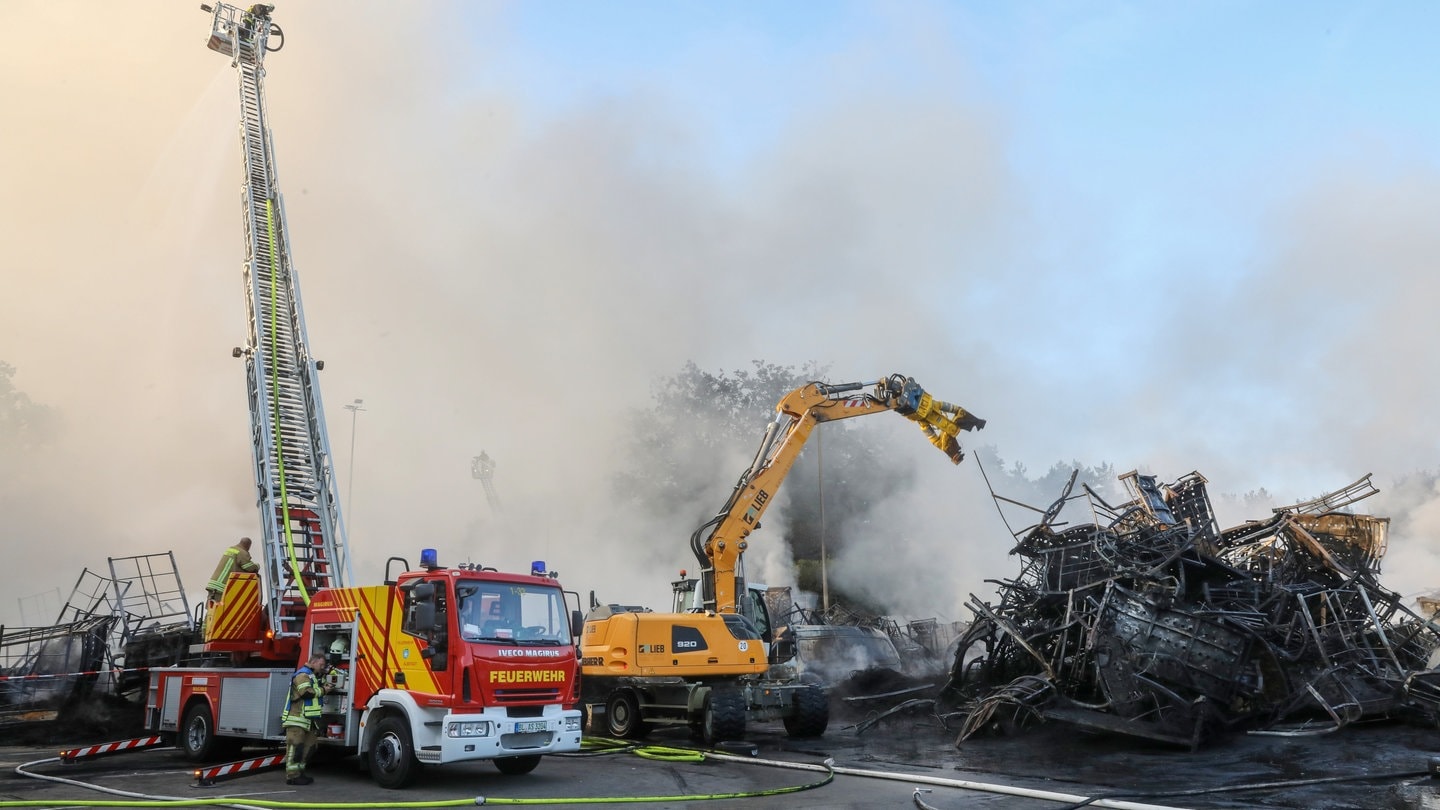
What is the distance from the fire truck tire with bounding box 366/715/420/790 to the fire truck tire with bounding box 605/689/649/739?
5.55m

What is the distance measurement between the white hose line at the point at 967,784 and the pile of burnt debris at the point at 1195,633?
355cm

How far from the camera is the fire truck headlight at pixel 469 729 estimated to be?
973 cm

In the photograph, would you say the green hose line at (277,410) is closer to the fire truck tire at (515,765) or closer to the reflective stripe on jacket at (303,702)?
the reflective stripe on jacket at (303,702)

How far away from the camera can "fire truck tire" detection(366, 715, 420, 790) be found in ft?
33.0

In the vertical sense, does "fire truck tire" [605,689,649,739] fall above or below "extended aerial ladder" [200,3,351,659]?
below

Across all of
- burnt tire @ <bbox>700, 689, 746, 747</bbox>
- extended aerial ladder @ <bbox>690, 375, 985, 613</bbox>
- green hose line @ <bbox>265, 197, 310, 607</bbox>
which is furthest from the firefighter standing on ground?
extended aerial ladder @ <bbox>690, 375, 985, 613</bbox>

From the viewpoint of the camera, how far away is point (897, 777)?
1120cm

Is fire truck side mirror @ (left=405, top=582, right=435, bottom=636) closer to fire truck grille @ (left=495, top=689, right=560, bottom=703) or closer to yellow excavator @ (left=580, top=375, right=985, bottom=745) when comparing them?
fire truck grille @ (left=495, top=689, right=560, bottom=703)

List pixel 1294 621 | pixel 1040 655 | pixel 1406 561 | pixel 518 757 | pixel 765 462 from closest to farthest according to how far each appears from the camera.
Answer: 1. pixel 518 757
2. pixel 1294 621
3. pixel 1040 655
4. pixel 765 462
5. pixel 1406 561

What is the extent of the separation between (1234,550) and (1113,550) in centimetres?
397

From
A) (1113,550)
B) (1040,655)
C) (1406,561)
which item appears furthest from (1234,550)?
(1406,561)

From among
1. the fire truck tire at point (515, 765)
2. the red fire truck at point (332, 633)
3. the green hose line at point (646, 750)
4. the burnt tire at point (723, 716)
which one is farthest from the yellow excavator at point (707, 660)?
Result: the red fire truck at point (332, 633)

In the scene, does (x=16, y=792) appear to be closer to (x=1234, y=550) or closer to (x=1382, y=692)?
(x=1382, y=692)

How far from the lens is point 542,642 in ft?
35.6
